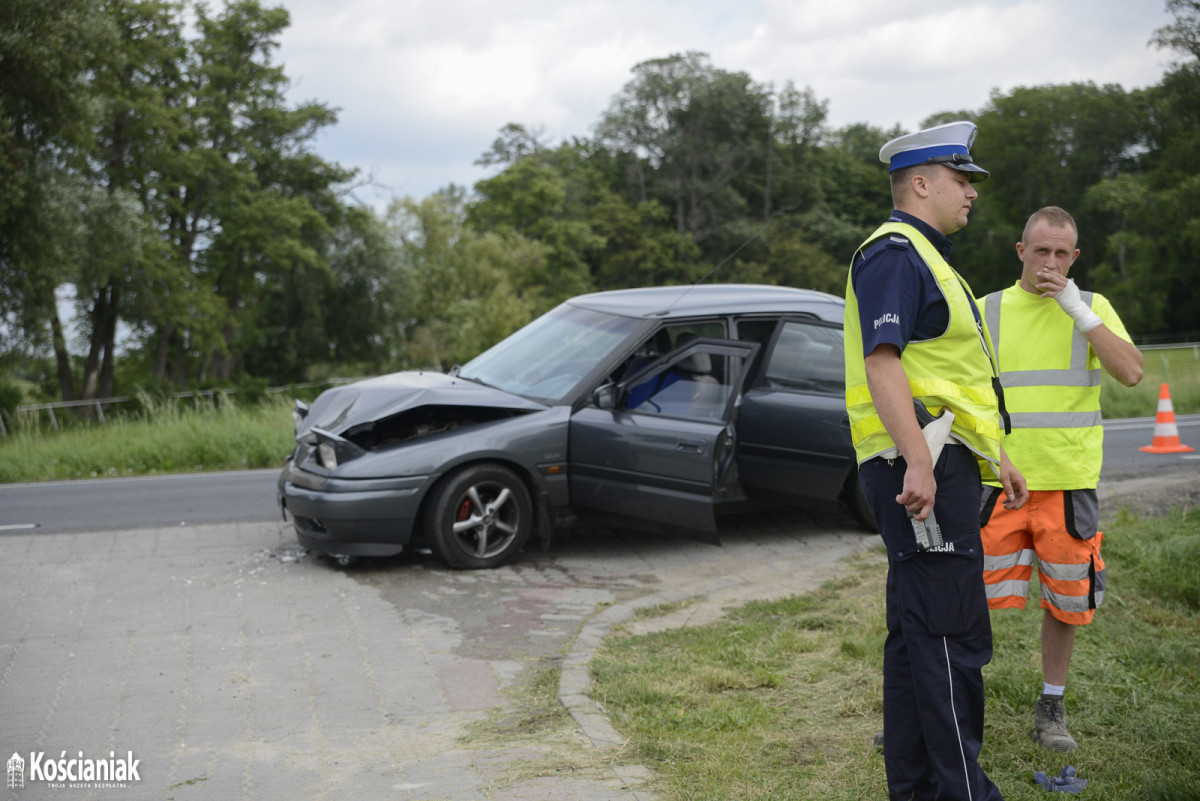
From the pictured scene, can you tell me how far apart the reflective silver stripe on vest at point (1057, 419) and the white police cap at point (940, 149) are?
3.83ft

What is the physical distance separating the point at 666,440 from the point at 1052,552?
3.14 m

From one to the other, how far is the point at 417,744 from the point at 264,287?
4679 cm

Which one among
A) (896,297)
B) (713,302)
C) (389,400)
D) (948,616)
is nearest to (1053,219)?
(896,297)

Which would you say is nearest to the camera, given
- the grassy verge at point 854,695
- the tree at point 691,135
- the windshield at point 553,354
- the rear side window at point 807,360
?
the grassy verge at point 854,695

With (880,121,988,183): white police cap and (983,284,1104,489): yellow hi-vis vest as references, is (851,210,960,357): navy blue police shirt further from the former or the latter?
(983,284,1104,489): yellow hi-vis vest

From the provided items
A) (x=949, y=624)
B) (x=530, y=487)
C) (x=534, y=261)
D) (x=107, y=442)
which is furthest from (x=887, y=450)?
(x=534, y=261)

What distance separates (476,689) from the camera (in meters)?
4.89

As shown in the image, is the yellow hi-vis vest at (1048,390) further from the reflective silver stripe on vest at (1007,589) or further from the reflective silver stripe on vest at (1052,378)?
the reflective silver stripe on vest at (1007,589)

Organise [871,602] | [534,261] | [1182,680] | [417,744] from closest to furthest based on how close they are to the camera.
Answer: [417,744] < [1182,680] < [871,602] < [534,261]

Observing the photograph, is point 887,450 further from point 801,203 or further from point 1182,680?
point 801,203

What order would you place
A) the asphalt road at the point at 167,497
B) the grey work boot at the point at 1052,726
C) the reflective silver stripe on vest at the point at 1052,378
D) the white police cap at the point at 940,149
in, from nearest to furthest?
the white police cap at the point at 940,149 < the grey work boot at the point at 1052,726 < the reflective silver stripe on vest at the point at 1052,378 < the asphalt road at the point at 167,497

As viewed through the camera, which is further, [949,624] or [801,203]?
[801,203]

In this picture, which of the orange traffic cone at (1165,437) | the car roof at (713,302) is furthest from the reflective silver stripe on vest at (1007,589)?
the orange traffic cone at (1165,437)

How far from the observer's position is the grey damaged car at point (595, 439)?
678 cm
